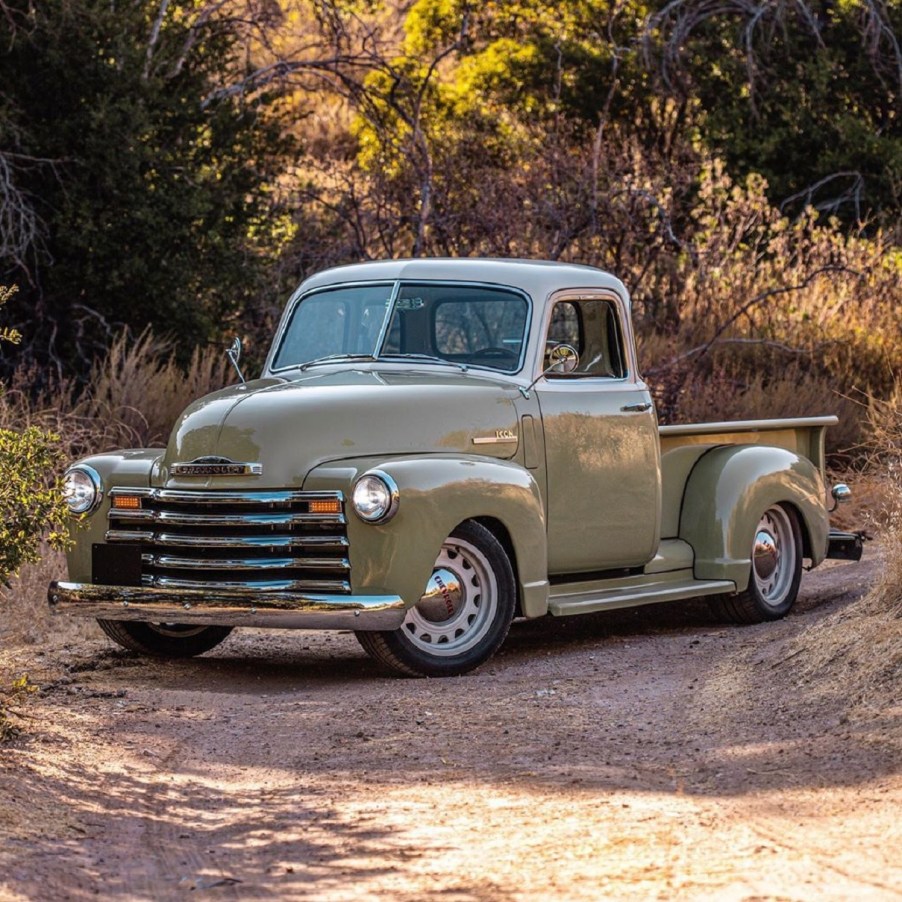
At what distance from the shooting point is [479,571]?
7926mm

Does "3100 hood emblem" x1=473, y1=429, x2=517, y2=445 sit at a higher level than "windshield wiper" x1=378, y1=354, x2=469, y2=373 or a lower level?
lower

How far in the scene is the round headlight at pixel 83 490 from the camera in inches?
319

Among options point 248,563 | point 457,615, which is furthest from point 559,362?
point 248,563

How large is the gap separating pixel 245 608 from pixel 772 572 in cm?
369

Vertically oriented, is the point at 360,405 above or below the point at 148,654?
above

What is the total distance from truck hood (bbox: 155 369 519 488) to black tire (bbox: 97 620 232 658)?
102 centimetres

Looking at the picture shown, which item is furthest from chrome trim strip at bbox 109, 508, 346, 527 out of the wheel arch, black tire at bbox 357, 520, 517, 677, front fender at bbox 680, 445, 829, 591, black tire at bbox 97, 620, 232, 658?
front fender at bbox 680, 445, 829, 591

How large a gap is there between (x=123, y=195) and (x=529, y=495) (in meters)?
7.95

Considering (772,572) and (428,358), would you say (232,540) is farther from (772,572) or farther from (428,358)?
(772,572)

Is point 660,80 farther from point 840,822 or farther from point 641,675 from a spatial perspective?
point 840,822

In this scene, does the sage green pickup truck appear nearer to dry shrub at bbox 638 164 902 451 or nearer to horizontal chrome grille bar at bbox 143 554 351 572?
horizontal chrome grille bar at bbox 143 554 351 572

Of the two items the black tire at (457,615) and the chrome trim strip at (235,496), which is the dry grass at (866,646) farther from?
the chrome trim strip at (235,496)

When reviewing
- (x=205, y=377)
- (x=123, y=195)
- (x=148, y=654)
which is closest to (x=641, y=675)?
(x=148, y=654)

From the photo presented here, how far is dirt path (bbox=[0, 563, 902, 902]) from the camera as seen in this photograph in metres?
4.67
